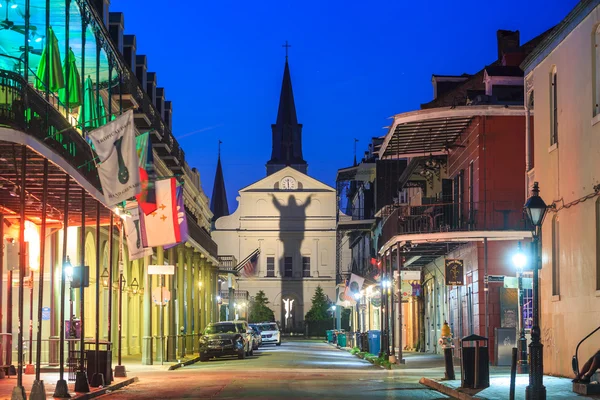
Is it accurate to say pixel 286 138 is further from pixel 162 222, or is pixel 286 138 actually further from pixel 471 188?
pixel 162 222

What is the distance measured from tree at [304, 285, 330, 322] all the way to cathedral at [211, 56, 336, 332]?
2.92m

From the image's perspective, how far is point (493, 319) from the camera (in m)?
32.4

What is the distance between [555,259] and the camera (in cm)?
2419

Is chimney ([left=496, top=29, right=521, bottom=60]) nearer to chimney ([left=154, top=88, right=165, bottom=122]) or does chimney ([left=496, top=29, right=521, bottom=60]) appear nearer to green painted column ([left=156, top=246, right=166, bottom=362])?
green painted column ([left=156, top=246, right=166, bottom=362])

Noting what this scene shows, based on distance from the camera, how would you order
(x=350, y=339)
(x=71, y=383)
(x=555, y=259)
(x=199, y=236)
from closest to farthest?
(x=71, y=383), (x=555, y=259), (x=199, y=236), (x=350, y=339)

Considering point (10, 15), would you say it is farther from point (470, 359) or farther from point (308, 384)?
point (470, 359)

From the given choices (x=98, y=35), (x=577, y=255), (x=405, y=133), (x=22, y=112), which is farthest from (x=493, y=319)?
(x=22, y=112)

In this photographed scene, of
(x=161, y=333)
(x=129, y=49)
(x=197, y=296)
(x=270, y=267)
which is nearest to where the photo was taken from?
(x=161, y=333)

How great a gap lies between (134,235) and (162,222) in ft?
2.50

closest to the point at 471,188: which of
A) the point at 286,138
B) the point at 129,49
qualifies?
the point at 129,49

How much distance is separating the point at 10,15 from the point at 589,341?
13.6m

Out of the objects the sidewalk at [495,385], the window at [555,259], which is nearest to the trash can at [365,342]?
the sidewalk at [495,385]

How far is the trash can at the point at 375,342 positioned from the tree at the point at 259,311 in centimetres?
5635

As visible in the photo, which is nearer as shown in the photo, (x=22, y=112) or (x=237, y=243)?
(x=22, y=112)
